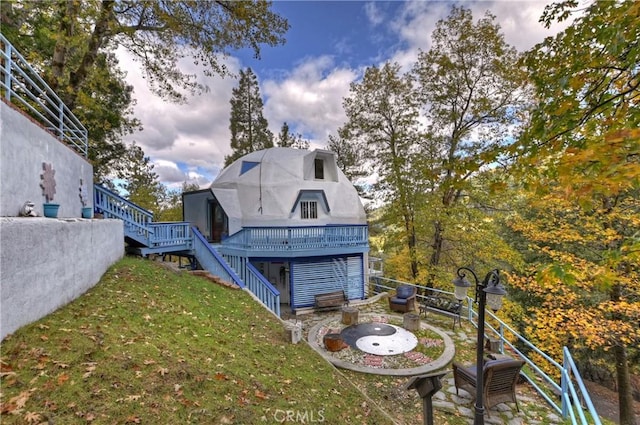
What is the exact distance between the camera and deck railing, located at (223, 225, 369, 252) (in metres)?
11.8

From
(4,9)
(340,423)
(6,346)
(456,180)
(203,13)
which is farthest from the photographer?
(203,13)

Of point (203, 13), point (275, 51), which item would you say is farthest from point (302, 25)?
point (203, 13)

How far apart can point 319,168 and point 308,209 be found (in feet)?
9.13

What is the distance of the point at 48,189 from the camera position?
18.1 ft

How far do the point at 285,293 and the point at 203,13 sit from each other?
12.1 m

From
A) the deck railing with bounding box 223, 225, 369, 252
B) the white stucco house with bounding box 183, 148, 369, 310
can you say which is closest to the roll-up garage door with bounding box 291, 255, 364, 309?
the white stucco house with bounding box 183, 148, 369, 310

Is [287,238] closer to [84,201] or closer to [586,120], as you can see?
[84,201]

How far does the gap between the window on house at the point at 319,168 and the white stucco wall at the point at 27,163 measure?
11529 millimetres

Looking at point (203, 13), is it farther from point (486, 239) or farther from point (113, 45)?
point (486, 239)

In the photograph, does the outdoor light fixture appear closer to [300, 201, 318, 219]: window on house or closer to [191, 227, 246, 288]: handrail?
[191, 227, 246, 288]: handrail

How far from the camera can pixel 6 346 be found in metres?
3.29

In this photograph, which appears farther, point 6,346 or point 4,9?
point 4,9

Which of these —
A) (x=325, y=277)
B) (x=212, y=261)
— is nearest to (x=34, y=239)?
(x=212, y=261)

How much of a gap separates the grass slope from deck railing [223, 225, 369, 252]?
16.7 ft
